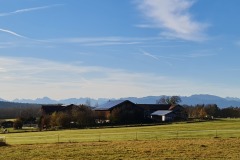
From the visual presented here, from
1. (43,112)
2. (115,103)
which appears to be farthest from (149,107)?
(43,112)

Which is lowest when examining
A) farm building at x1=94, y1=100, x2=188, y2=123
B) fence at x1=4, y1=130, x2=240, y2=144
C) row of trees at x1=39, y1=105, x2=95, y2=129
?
fence at x1=4, y1=130, x2=240, y2=144

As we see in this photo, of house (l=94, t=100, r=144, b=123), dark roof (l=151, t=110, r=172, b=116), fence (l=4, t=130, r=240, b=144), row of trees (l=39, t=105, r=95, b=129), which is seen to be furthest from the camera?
dark roof (l=151, t=110, r=172, b=116)

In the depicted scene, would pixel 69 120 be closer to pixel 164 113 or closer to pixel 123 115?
pixel 123 115

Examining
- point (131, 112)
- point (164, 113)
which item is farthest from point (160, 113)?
point (131, 112)

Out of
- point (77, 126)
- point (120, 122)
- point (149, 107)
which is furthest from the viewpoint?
point (149, 107)

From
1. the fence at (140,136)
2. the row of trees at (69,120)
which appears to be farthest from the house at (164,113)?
the fence at (140,136)

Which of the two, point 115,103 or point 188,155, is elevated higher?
point 115,103

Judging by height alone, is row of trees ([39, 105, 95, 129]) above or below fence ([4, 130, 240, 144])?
above

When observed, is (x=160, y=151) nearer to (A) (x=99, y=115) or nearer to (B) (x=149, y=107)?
(A) (x=99, y=115)

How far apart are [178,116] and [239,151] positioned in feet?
446

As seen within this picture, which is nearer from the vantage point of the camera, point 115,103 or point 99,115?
point 99,115

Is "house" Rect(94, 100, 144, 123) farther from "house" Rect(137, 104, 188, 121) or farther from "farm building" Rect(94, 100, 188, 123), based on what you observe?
Result: "house" Rect(137, 104, 188, 121)

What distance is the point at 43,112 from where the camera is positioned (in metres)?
157

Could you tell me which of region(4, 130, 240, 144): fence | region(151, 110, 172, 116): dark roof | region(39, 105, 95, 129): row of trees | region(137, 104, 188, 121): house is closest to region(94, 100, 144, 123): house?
region(39, 105, 95, 129): row of trees
